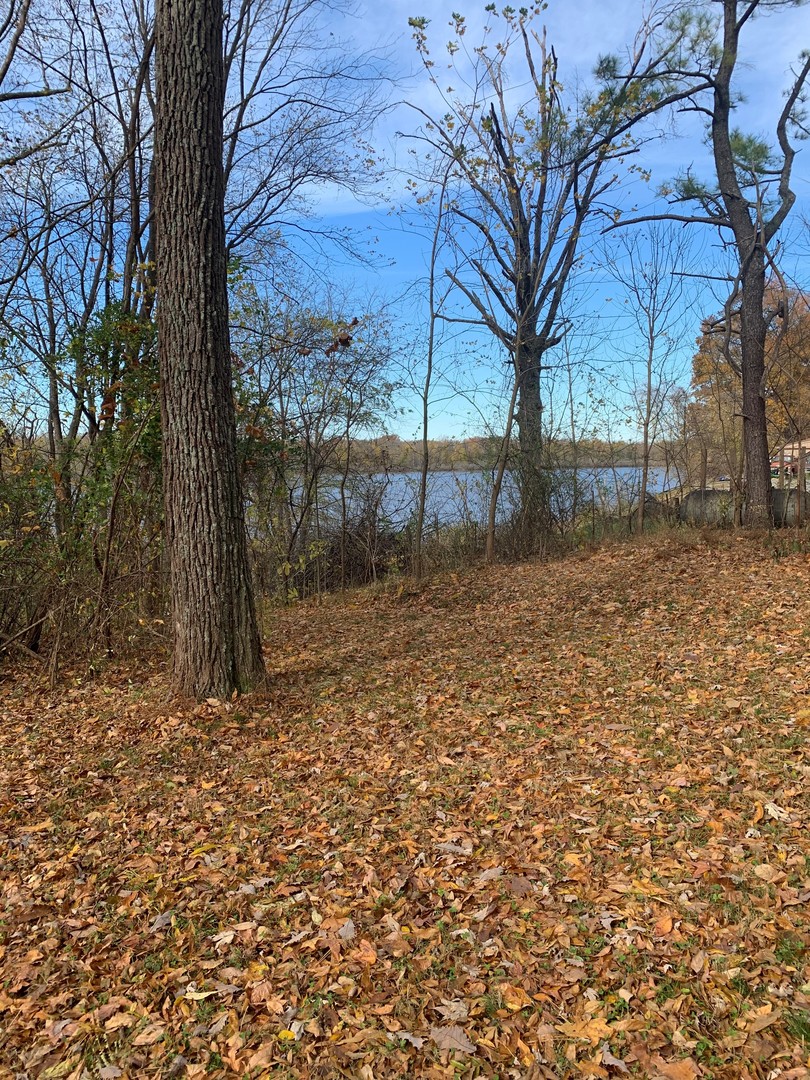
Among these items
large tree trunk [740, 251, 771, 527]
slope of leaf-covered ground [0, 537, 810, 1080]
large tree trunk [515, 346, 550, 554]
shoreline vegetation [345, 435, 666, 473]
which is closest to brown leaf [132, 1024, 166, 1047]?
slope of leaf-covered ground [0, 537, 810, 1080]

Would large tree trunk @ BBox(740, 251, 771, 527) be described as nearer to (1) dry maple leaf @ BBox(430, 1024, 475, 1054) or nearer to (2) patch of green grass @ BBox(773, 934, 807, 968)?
(2) patch of green grass @ BBox(773, 934, 807, 968)

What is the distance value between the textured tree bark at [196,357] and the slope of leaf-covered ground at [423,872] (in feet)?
2.10

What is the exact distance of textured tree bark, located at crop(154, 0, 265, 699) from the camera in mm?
4469

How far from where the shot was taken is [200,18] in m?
4.46

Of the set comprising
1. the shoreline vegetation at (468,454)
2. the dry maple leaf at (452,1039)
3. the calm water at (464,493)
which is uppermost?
the shoreline vegetation at (468,454)

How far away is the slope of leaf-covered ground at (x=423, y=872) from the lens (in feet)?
6.79

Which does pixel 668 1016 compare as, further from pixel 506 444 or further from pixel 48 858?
pixel 506 444

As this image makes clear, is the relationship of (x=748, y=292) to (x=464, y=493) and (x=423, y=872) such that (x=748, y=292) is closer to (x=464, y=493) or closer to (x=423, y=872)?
(x=464, y=493)

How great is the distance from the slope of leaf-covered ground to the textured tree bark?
0.64 meters

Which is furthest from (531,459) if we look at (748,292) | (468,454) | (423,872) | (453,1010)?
(453,1010)

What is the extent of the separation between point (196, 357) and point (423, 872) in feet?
11.4

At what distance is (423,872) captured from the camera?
2924mm

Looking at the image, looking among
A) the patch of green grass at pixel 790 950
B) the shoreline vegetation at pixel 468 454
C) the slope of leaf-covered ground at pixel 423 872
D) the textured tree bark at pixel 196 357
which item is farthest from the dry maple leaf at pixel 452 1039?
the shoreline vegetation at pixel 468 454

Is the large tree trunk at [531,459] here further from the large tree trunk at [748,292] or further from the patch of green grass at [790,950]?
the patch of green grass at [790,950]
